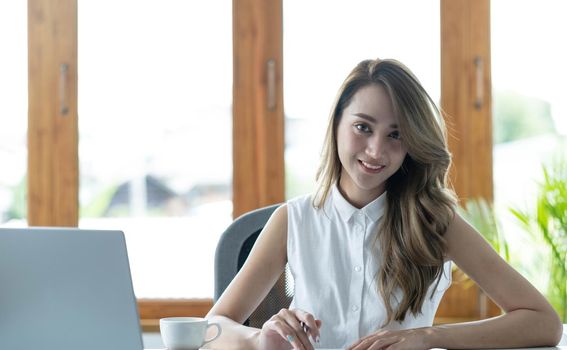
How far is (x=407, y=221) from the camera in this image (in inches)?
77.0

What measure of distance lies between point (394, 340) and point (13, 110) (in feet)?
7.86

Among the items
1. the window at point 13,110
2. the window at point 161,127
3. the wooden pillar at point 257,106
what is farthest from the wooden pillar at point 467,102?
the window at point 13,110

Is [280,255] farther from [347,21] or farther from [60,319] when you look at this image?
[347,21]

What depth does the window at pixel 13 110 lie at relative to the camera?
349cm

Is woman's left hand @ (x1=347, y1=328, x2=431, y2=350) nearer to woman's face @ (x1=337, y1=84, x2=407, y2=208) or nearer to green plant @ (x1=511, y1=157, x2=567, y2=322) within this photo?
woman's face @ (x1=337, y1=84, x2=407, y2=208)

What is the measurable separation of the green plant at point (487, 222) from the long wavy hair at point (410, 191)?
120cm

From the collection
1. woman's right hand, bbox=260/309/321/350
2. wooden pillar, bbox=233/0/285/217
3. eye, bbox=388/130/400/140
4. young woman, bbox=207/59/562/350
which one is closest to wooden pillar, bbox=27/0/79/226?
wooden pillar, bbox=233/0/285/217

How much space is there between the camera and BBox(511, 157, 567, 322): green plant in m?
3.02

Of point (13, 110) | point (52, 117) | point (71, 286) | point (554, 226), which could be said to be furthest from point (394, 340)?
point (13, 110)

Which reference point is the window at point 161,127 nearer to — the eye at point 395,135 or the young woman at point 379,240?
the young woman at point 379,240

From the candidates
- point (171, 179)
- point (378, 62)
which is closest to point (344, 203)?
point (378, 62)

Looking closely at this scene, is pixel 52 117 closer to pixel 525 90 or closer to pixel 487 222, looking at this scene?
pixel 487 222

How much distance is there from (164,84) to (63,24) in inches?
18.7

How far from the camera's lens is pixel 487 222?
3.23 m
